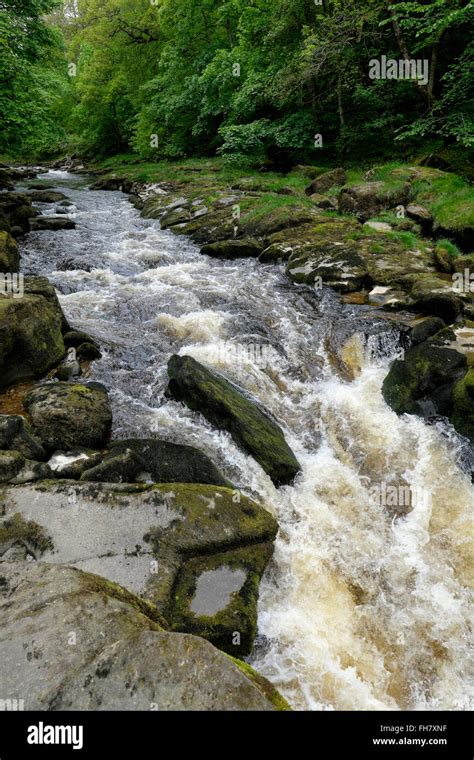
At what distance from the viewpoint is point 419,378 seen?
769 centimetres

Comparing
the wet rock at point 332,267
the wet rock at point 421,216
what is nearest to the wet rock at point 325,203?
the wet rock at point 421,216

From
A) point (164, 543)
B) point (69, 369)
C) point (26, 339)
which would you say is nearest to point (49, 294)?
point (26, 339)

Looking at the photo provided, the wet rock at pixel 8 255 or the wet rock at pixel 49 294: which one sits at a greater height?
the wet rock at pixel 8 255

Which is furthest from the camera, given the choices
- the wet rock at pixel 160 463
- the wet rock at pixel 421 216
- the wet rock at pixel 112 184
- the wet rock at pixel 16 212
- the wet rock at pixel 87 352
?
the wet rock at pixel 112 184

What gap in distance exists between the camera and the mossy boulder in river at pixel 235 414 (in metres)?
6.72

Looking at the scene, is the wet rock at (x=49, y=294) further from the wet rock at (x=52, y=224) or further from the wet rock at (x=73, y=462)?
the wet rock at (x=52, y=224)

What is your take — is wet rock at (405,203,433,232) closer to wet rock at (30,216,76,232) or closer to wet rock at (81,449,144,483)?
wet rock at (81,449,144,483)

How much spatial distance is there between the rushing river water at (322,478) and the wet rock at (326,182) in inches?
365

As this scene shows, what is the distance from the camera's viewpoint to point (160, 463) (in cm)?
593

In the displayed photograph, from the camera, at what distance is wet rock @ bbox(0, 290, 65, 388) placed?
7414 mm

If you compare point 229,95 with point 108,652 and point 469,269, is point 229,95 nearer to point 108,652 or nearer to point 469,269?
point 469,269

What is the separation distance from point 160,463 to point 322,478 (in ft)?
8.70

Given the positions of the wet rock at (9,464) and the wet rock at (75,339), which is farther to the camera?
the wet rock at (75,339)
